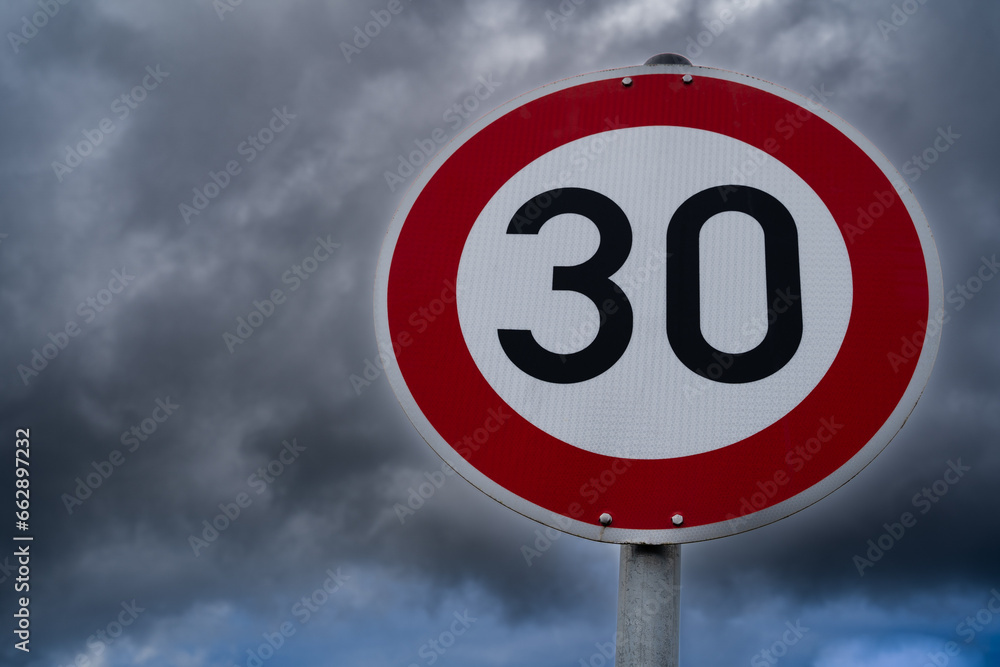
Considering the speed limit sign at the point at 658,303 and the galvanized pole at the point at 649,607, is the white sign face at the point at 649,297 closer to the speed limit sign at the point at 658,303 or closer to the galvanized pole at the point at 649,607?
the speed limit sign at the point at 658,303

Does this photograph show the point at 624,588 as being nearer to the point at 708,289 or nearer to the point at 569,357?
the point at 569,357

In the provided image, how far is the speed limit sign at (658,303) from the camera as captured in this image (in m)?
1.24

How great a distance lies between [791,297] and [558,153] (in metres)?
0.50

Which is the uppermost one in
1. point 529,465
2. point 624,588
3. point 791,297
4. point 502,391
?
point 791,297

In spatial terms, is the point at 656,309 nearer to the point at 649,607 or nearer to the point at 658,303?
the point at 658,303

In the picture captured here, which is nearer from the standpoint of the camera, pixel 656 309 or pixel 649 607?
pixel 649 607

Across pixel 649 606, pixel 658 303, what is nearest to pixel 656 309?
pixel 658 303

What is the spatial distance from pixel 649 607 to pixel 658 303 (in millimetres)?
486

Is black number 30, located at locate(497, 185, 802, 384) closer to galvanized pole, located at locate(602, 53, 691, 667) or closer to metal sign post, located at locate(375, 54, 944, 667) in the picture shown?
metal sign post, located at locate(375, 54, 944, 667)

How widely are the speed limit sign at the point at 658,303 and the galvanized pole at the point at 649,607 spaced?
41 millimetres

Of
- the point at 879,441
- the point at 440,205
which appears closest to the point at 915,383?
the point at 879,441

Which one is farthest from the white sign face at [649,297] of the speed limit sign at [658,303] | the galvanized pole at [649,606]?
the galvanized pole at [649,606]

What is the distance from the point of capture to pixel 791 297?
4.34 feet

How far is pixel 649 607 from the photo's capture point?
1182 mm
